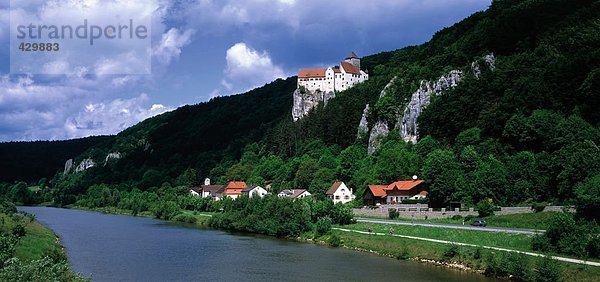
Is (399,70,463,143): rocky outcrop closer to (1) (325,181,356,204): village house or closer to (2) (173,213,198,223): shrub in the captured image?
(1) (325,181,356,204): village house

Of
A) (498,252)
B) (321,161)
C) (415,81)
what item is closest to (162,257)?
(498,252)

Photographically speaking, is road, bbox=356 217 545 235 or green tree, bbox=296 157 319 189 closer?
road, bbox=356 217 545 235

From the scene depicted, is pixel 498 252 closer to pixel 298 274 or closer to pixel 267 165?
pixel 298 274

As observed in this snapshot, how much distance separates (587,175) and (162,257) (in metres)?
35.1

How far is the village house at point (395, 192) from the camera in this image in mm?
68375

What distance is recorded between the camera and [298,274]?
36.3 metres

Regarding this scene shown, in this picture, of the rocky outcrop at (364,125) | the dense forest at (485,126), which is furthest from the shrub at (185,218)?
the rocky outcrop at (364,125)

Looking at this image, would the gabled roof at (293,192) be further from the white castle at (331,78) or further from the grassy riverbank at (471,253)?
the white castle at (331,78)

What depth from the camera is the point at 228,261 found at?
140ft

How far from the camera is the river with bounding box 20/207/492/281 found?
35625 millimetres

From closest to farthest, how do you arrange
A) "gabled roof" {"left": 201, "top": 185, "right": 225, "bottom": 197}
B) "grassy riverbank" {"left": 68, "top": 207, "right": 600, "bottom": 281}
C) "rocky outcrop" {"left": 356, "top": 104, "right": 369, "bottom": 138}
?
1. "grassy riverbank" {"left": 68, "top": 207, "right": 600, "bottom": 281}
2. "rocky outcrop" {"left": 356, "top": 104, "right": 369, "bottom": 138}
3. "gabled roof" {"left": 201, "top": 185, "right": 225, "bottom": 197}

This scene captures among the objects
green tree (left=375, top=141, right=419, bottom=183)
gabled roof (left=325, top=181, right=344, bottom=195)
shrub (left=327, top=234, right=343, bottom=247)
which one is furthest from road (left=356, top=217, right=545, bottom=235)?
gabled roof (left=325, top=181, right=344, bottom=195)

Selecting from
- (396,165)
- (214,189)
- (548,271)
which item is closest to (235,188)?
(214,189)

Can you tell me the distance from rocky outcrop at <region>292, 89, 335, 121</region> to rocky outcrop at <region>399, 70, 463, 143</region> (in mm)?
47318
